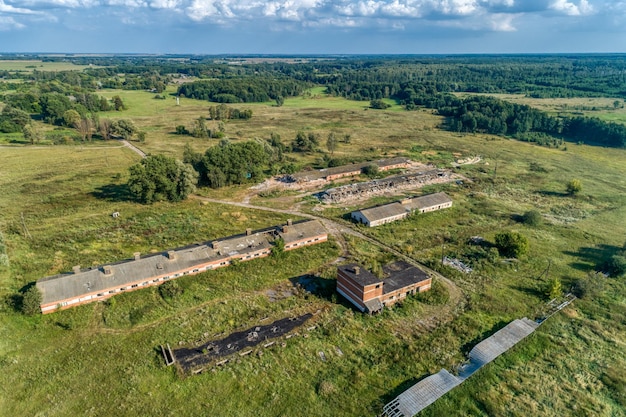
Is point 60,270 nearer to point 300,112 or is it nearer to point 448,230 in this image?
point 448,230

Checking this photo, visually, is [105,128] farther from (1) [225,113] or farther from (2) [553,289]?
(2) [553,289]

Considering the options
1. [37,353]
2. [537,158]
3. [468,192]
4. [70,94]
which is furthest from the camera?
[70,94]

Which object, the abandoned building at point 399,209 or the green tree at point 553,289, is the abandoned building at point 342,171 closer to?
the abandoned building at point 399,209

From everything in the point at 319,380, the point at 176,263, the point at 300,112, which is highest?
the point at 300,112

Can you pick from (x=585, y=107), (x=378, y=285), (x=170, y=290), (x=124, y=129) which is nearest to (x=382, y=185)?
(x=378, y=285)

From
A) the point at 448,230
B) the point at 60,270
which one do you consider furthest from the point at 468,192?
the point at 60,270
